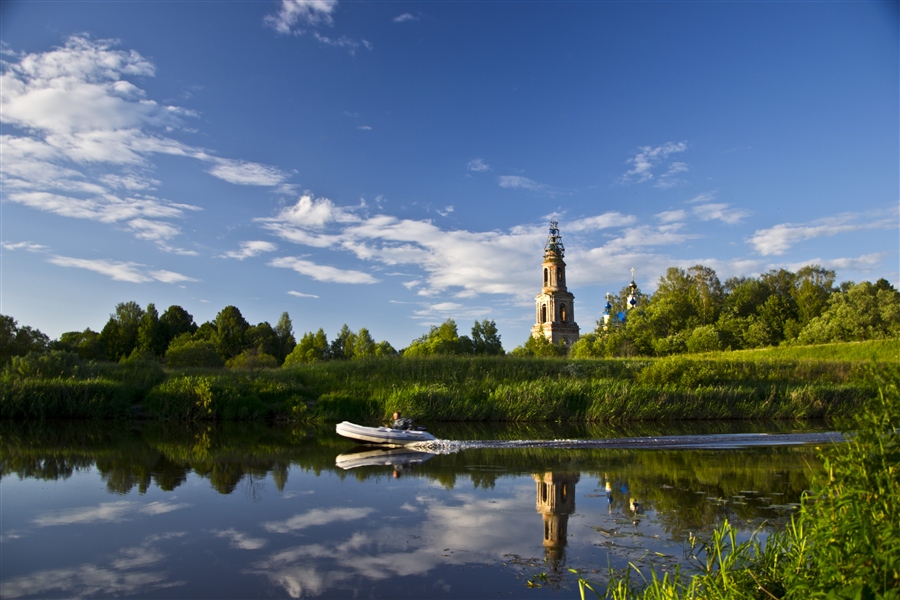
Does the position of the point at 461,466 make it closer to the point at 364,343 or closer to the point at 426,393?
the point at 426,393

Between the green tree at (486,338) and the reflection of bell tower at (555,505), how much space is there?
4528 centimetres

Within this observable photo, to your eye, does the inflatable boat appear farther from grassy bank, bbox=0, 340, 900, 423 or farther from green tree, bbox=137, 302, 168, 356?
green tree, bbox=137, 302, 168, 356

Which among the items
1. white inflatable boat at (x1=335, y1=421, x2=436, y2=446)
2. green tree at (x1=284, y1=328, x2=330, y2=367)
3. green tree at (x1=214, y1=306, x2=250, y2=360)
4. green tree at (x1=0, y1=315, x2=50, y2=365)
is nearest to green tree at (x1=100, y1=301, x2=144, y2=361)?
green tree at (x1=214, y1=306, x2=250, y2=360)

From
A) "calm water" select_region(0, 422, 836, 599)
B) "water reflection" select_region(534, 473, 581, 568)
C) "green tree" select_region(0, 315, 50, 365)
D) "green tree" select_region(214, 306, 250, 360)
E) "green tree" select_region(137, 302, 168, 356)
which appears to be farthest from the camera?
"green tree" select_region(214, 306, 250, 360)

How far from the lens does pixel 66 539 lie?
27.1 ft

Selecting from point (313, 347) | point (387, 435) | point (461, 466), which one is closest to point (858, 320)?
point (313, 347)

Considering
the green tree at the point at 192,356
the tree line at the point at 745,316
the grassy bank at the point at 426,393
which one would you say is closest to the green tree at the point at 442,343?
the tree line at the point at 745,316

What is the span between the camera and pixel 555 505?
1026cm

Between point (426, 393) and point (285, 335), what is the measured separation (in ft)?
158

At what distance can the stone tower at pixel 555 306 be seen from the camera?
262 ft

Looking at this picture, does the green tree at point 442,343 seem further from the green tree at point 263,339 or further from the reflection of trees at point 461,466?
the reflection of trees at point 461,466

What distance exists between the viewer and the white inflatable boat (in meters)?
16.6

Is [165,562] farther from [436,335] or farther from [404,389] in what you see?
[436,335]

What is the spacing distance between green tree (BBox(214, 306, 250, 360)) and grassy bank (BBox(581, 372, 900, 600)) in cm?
5788
